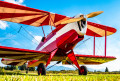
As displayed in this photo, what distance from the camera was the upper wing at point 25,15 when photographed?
7.95m

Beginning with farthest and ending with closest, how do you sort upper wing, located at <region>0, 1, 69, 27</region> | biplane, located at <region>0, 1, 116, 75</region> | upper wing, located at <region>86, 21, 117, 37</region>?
upper wing, located at <region>86, 21, 117, 37</region>, upper wing, located at <region>0, 1, 69, 27</region>, biplane, located at <region>0, 1, 116, 75</region>

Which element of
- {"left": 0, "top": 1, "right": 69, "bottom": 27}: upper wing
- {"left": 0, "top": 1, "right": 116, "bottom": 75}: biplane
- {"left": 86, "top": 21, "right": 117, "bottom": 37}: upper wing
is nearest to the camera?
{"left": 0, "top": 1, "right": 116, "bottom": 75}: biplane

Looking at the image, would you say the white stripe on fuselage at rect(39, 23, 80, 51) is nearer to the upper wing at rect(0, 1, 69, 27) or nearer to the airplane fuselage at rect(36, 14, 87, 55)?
the airplane fuselage at rect(36, 14, 87, 55)

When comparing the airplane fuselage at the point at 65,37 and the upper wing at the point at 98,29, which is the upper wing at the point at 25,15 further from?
the upper wing at the point at 98,29

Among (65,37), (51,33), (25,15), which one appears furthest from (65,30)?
(25,15)

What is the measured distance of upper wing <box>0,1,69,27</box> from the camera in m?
7.95

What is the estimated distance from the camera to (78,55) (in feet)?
33.5

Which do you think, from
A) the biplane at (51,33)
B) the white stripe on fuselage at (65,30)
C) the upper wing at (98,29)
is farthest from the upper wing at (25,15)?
the upper wing at (98,29)

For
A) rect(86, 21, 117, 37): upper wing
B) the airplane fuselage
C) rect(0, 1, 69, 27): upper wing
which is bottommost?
the airplane fuselage

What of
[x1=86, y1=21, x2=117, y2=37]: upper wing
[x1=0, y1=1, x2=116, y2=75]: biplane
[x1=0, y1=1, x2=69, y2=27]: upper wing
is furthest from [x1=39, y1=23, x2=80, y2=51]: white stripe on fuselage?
[x1=86, y1=21, x2=117, y2=37]: upper wing

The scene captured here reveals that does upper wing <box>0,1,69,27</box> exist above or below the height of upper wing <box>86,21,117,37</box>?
above

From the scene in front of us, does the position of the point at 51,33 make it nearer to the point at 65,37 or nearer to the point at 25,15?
the point at 65,37

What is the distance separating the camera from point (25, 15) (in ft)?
29.9

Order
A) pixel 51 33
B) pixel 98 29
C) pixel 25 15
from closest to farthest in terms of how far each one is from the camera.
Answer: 1. pixel 51 33
2. pixel 25 15
3. pixel 98 29
